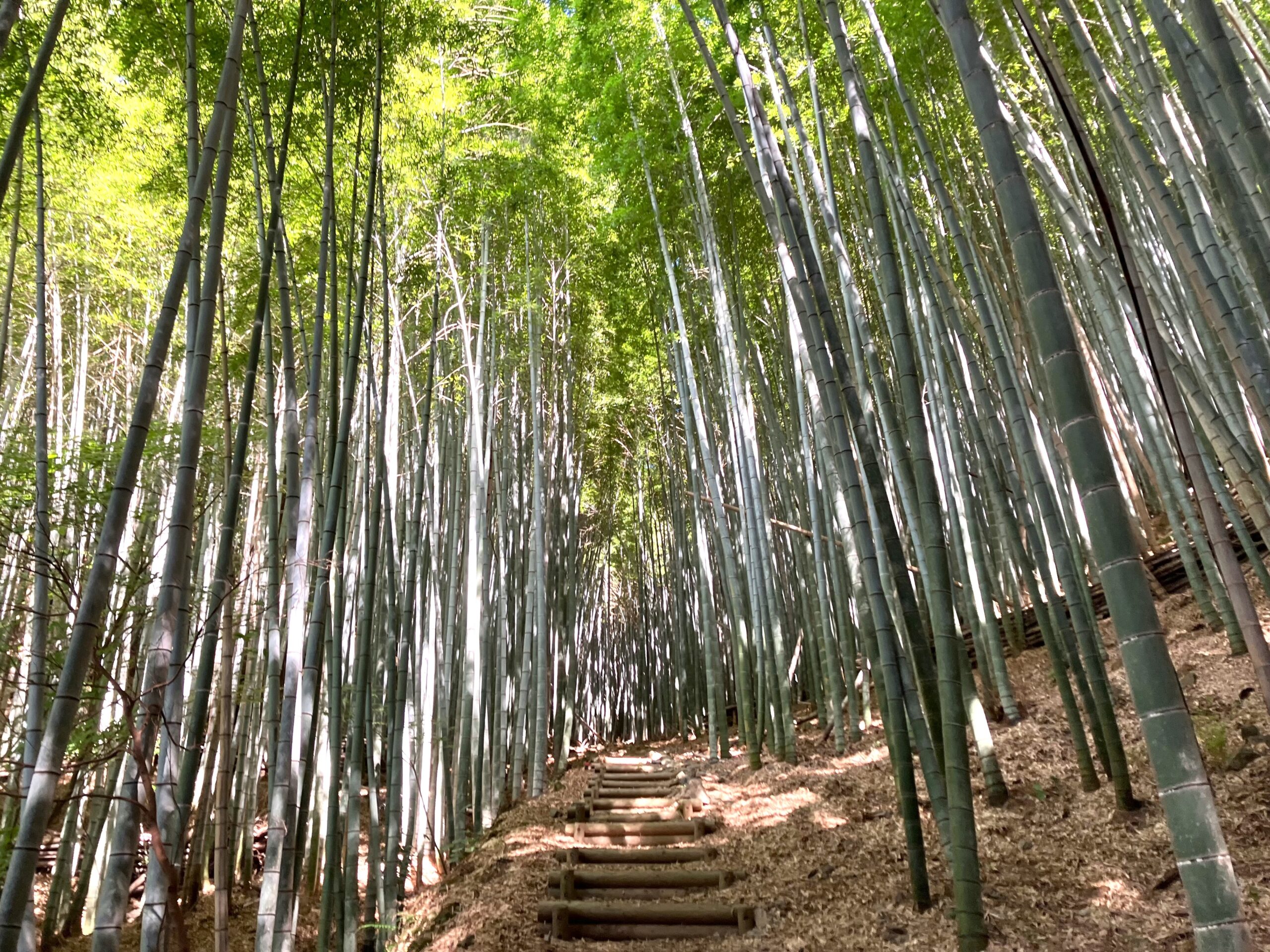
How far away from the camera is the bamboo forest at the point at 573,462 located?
181 cm

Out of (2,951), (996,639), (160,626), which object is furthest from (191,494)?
(996,639)

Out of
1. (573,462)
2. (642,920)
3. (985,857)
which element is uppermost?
(573,462)

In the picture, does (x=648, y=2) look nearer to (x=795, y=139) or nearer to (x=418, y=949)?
(x=795, y=139)

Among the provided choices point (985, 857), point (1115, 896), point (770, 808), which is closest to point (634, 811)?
point (770, 808)

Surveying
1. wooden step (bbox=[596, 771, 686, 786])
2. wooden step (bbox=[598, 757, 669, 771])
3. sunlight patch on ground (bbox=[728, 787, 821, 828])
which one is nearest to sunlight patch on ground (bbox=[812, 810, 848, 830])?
sunlight patch on ground (bbox=[728, 787, 821, 828])

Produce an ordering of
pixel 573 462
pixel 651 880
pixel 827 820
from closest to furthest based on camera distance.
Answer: pixel 651 880 → pixel 827 820 → pixel 573 462

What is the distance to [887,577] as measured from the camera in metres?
4.43

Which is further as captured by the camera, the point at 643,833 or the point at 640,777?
the point at 640,777

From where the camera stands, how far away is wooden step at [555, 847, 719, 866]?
3559mm

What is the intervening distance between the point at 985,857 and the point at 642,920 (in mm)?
1225

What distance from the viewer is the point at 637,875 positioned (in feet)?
10.7

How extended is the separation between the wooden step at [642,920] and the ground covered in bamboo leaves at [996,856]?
67 mm

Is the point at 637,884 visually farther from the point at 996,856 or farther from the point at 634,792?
the point at 634,792

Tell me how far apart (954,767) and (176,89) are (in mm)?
4835
